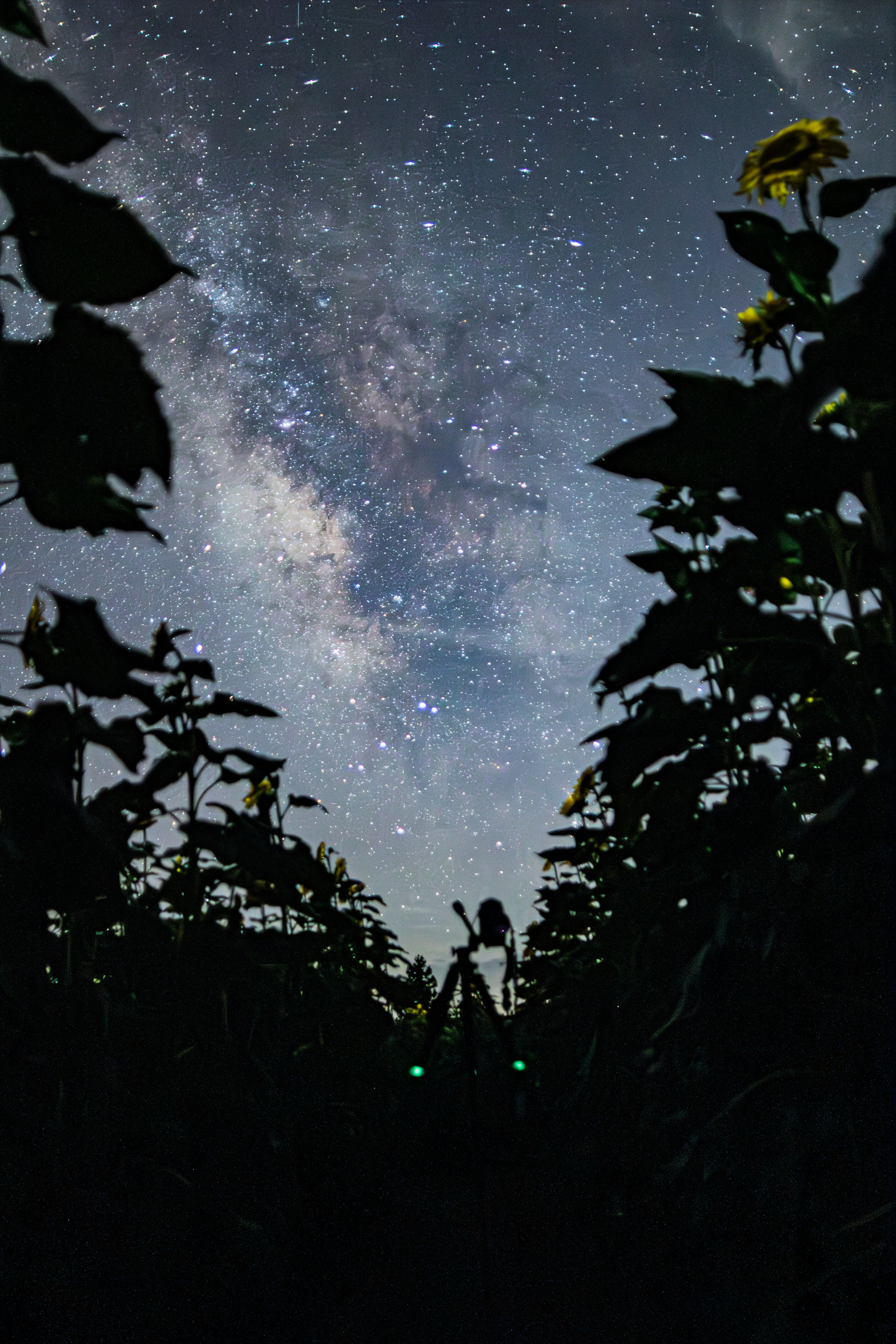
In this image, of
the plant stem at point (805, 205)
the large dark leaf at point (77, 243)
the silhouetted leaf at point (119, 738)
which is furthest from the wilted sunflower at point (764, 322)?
the silhouetted leaf at point (119, 738)

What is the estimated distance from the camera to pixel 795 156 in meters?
1.64

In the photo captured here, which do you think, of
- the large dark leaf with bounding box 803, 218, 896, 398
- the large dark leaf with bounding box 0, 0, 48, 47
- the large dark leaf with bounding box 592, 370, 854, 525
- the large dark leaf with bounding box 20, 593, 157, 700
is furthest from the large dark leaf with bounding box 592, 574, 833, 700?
the large dark leaf with bounding box 0, 0, 48, 47

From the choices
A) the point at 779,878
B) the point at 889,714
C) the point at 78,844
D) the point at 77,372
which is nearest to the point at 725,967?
the point at 779,878

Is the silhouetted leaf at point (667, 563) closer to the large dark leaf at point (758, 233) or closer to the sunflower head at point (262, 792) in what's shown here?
the large dark leaf at point (758, 233)

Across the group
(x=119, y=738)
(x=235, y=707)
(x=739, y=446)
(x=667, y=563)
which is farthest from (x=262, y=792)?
(x=739, y=446)

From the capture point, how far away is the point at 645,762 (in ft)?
4.91

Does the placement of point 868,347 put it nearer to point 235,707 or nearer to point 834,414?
point 834,414

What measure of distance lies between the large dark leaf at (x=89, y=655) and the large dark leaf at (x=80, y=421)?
0.14 m

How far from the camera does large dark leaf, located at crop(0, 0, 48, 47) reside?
3.43 feet

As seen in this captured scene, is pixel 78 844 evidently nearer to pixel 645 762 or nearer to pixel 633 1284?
pixel 645 762

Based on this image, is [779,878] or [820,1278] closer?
[820,1278]

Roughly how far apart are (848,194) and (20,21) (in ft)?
4.53

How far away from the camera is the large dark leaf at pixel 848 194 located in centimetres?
144

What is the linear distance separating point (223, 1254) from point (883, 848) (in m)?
1.60
